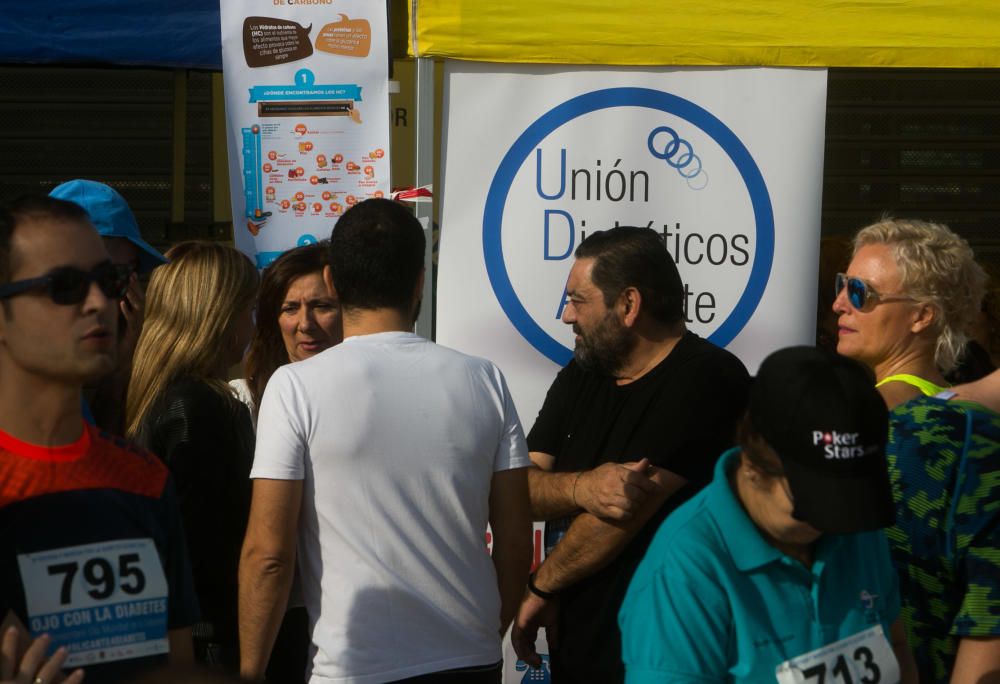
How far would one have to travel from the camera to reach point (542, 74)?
4.11m

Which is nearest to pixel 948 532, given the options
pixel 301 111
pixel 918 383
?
pixel 918 383

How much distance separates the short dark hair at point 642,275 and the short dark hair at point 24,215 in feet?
4.70

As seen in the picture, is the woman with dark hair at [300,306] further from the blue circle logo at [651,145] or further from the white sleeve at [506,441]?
the white sleeve at [506,441]

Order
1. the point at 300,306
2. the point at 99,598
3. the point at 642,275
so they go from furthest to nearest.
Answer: the point at 300,306 < the point at 642,275 < the point at 99,598

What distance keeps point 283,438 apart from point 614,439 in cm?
86

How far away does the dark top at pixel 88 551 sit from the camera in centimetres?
176

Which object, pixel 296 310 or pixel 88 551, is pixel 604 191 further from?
pixel 88 551

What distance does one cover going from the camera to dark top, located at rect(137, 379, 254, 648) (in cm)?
285

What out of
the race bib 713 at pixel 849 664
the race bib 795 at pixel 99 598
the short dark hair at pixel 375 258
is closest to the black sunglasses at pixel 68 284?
the race bib 795 at pixel 99 598

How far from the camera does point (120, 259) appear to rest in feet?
10.3

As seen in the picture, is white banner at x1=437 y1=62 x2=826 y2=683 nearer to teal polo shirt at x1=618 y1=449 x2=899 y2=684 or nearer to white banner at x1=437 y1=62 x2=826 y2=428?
white banner at x1=437 y1=62 x2=826 y2=428

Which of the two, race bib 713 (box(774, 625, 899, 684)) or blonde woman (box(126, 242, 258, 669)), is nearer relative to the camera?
race bib 713 (box(774, 625, 899, 684))

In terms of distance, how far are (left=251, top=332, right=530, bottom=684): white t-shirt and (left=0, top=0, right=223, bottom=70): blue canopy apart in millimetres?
2451

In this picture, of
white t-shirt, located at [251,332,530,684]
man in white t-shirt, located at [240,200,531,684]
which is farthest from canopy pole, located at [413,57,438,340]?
white t-shirt, located at [251,332,530,684]
